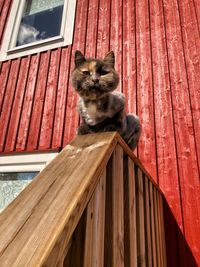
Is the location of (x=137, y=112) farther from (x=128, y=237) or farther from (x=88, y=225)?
(x=88, y=225)

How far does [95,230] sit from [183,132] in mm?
2362

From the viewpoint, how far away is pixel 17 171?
3.62m

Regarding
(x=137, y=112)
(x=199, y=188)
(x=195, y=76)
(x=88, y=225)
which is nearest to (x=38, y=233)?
(x=88, y=225)

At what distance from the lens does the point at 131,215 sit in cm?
138

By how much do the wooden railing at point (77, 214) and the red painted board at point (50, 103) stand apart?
2309 millimetres

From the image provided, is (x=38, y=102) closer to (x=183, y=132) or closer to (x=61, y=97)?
(x=61, y=97)

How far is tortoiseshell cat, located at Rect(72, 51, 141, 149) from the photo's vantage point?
5.81 feet

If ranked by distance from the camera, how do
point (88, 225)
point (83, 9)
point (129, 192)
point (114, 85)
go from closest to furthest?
point (88, 225) → point (129, 192) → point (114, 85) → point (83, 9)

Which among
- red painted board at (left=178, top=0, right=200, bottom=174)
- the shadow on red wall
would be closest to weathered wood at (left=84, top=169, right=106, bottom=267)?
the shadow on red wall

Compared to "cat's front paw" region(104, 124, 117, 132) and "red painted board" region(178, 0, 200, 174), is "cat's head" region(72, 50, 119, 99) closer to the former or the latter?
"cat's front paw" region(104, 124, 117, 132)

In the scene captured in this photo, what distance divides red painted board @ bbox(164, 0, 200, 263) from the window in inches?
66.2

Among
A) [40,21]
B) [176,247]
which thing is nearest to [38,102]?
[40,21]

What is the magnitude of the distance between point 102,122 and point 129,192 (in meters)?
0.60

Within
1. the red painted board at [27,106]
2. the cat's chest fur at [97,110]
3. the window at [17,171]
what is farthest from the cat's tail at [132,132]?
the red painted board at [27,106]
